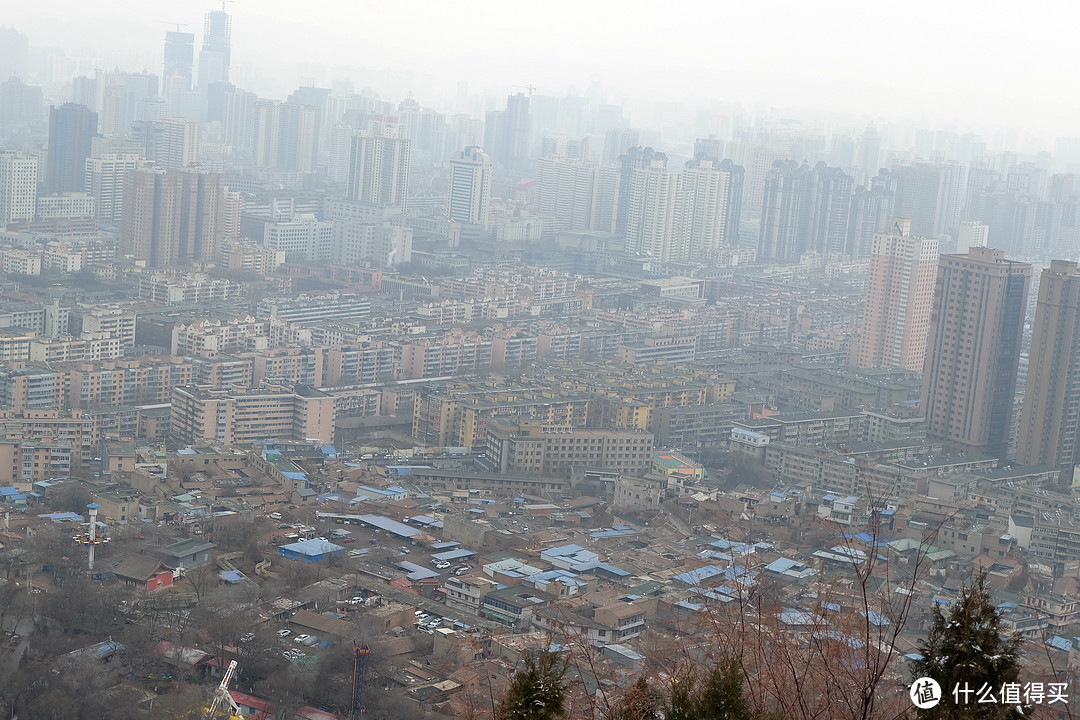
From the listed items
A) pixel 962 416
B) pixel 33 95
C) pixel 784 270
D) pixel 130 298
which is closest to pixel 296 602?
pixel 962 416

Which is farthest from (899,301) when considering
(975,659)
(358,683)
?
(975,659)

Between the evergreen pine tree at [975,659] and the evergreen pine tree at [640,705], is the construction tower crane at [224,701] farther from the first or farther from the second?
the evergreen pine tree at [975,659]

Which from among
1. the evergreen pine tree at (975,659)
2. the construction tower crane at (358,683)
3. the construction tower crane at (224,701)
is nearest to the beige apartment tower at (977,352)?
the construction tower crane at (358,683)

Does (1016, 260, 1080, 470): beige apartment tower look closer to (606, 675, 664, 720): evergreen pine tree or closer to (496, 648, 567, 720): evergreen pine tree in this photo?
(606, 675, 664, 720): evergreen pine tree

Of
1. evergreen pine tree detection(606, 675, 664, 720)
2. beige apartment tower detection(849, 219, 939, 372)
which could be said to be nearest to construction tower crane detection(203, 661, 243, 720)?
A: evergreen pine tree detection(606, 675, 664, 720)

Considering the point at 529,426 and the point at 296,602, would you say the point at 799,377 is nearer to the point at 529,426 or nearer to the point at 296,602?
the point at 529,426

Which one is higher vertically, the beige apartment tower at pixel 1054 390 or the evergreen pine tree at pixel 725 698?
the evergreen pine tree at pixel 725 698
